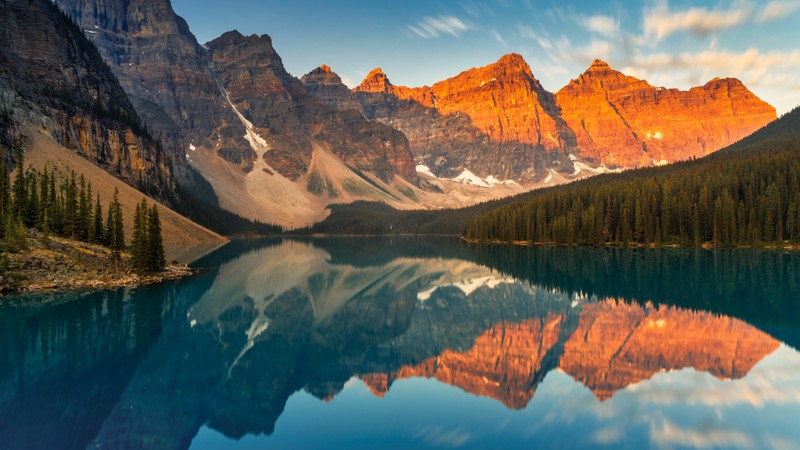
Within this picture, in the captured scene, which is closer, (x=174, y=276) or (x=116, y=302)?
(x=116, y=302)

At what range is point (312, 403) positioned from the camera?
17.8m

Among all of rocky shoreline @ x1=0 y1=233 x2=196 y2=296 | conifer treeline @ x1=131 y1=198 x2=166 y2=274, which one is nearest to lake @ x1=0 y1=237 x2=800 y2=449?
rocky shoreline @ x1=0 y1=233 x2=196 y2=296

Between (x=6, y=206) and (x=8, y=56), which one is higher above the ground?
(x=8, y=56)

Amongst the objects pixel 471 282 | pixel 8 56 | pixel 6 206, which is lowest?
pixel 471 282

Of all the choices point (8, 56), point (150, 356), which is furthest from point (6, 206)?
point (8, 56)

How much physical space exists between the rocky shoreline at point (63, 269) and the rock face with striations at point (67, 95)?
64.5 m

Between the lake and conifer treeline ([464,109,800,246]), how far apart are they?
56.3 meters

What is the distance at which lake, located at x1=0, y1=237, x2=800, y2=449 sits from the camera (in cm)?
1465

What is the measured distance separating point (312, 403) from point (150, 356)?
403 inches

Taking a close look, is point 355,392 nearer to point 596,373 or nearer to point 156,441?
point 156,441

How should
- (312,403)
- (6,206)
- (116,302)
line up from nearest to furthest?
(312,403) < (116,302) < (6,206)

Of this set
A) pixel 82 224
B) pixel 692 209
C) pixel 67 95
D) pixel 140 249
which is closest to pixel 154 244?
pixel 140 249

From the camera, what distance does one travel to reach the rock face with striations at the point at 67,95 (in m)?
115

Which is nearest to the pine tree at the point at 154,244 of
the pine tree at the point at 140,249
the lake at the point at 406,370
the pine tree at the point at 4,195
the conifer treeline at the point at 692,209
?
the pine tree at the point at 140,249
